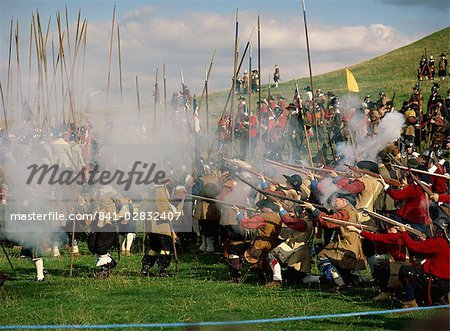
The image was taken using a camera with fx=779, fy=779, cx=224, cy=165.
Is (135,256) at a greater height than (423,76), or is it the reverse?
(423,76)

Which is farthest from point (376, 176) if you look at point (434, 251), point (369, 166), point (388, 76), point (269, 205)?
point (388, 76)

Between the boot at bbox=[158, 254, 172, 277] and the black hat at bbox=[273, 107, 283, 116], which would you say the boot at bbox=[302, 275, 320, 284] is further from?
the black hat at bbox=[273, 107, 283, 116]

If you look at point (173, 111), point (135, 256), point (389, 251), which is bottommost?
point (135, 256)

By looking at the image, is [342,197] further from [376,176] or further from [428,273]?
[428,273]

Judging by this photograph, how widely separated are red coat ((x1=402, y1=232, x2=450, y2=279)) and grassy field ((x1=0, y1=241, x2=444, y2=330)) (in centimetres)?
50

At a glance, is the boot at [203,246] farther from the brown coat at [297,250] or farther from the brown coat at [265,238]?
the brown coat at [297,250]

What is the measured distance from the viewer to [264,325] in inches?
326

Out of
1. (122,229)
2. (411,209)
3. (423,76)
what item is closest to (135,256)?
(122,229)

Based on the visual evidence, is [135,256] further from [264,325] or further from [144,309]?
[264,325]

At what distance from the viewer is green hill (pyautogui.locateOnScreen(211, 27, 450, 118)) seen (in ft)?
133

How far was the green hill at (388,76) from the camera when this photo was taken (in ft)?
133

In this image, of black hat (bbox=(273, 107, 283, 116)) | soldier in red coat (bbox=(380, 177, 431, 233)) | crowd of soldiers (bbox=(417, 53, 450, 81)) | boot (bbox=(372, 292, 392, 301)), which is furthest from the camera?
crowd of soldiers (bbox=(417, 53, 450, 81))

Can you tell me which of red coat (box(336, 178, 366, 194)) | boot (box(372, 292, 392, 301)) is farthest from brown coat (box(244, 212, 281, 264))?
boot (box(372, 292, 392, 301))

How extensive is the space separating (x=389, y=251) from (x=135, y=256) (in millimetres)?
6432
